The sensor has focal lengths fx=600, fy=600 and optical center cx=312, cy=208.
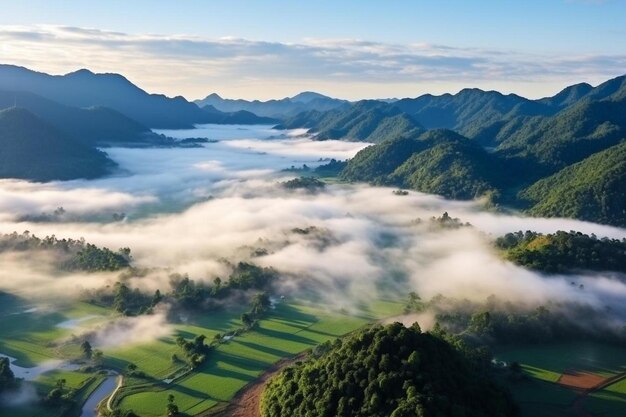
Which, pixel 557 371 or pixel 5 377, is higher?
pixel 557 371

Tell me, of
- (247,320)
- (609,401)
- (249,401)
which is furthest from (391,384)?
(247,320)

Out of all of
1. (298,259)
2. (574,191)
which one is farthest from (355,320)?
(574,191)

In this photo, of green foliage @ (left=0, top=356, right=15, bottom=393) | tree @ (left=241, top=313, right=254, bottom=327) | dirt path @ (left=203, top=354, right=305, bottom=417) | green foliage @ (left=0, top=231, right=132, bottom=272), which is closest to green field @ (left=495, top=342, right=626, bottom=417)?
dirt path @ (left=203, top=354, right=305, bottom=417)

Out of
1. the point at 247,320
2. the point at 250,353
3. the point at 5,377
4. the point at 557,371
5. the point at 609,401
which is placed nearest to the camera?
the point at 609,401

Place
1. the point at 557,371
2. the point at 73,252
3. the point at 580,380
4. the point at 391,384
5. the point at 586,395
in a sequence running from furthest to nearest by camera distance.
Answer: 1. the point at 73,252
2. the point at 557,371
3. the point at 580,380
4. the point at 586,395
5. the point at 391,384

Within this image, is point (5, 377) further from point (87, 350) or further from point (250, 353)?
point (250, 353)

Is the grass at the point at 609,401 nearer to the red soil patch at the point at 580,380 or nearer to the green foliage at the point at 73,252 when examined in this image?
the red soil patch at the point at 580,380
